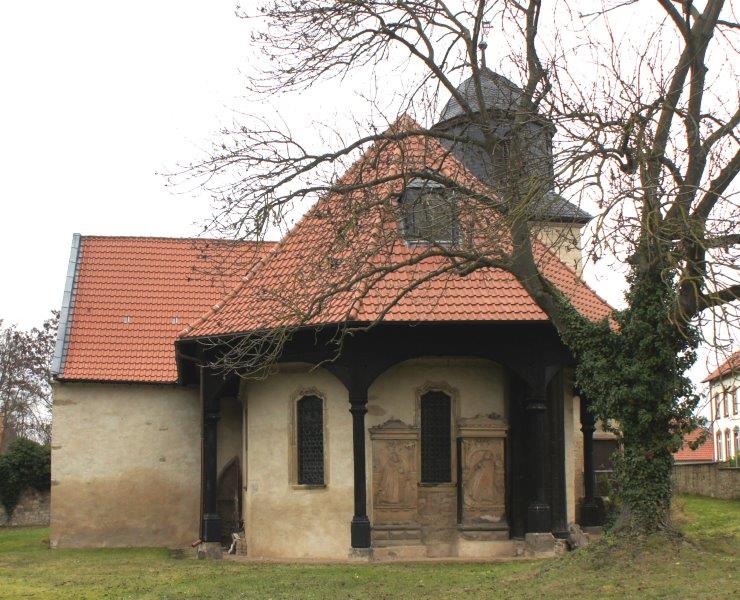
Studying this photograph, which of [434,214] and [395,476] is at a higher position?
[434,214]

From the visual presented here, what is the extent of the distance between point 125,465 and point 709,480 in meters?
17.1

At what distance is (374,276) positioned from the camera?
17.9 metres

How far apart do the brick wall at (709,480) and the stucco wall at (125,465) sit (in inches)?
486

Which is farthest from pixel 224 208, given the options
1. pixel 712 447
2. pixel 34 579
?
pixel 712 447

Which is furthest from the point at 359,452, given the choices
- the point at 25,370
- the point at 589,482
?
the point at 25,370

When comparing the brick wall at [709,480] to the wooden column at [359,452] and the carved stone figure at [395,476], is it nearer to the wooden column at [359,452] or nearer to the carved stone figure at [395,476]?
the carved stone figure at [395,476]

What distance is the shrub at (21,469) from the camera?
98.8ft

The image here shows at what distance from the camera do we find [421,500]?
17938mm

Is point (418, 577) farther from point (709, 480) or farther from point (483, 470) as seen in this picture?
point (709, 480)

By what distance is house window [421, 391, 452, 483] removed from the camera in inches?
715

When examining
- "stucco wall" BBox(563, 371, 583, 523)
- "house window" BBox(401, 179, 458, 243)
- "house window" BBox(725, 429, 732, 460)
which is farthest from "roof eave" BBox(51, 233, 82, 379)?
"house window" BBox(725, 429, 732, 460)

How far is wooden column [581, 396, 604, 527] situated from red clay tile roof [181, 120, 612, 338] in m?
2.13

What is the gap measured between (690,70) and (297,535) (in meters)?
9.84

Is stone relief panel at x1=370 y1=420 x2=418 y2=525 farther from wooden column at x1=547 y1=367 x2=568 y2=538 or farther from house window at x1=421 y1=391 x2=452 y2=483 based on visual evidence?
wooden column at x1=547 y1=367 x2=568 y2=538
